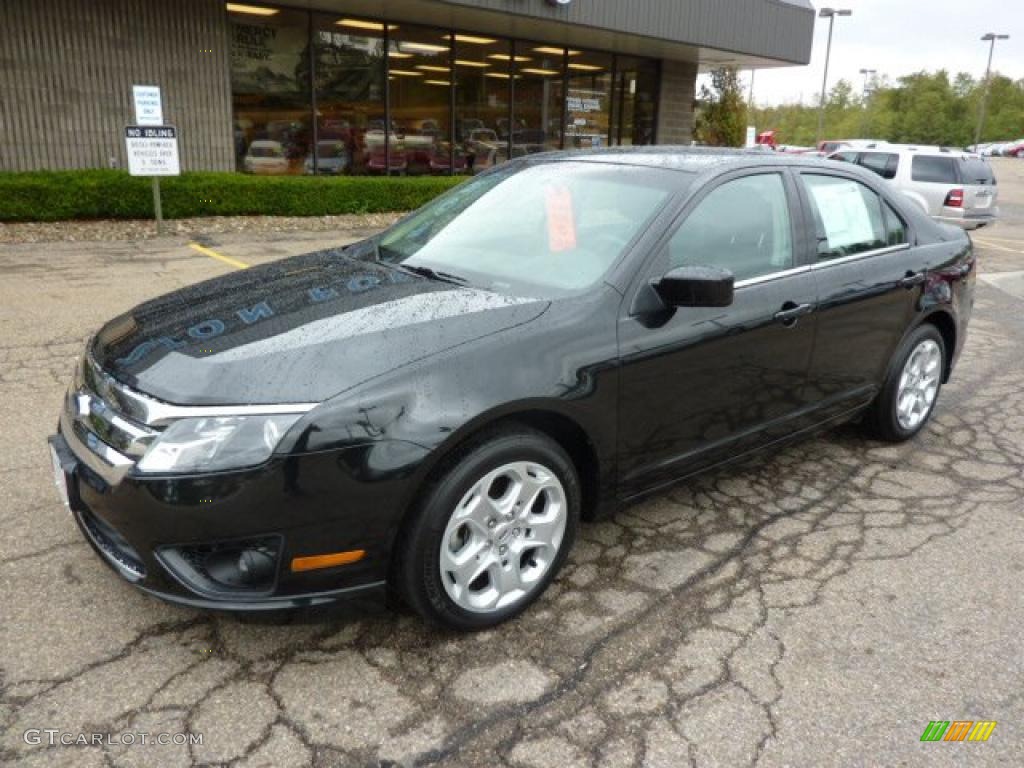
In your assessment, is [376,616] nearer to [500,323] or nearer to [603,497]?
[603,497]

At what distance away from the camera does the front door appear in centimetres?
297

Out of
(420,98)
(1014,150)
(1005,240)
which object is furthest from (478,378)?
(1014,150)

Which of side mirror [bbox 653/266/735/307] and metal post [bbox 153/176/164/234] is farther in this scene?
metal post [bbox 153/176/164/234]

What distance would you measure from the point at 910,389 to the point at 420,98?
12364 millimetres

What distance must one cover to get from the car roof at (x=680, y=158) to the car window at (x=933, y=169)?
11.7 metres

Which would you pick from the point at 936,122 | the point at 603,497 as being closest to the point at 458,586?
the point at 603,497

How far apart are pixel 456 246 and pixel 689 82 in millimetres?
17745

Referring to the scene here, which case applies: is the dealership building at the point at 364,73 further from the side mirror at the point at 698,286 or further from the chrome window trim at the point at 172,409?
the chrome window trim at the point at 172,409

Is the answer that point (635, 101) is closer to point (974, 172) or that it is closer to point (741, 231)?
point (974, 172)

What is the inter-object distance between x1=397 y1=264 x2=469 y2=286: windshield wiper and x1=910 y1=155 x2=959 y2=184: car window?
43.8ft

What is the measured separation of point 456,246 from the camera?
3.37 metres

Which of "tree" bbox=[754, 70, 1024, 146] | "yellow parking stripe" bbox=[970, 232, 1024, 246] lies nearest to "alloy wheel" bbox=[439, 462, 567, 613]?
"yellow parking stripe" bbox=[970, 232, 1024, 246]

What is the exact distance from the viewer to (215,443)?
2.23m

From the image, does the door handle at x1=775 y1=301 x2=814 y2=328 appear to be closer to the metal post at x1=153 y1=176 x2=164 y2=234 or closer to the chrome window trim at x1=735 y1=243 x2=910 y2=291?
the chrome window trim at x1=735 y1=243 x2=910 y2=291
